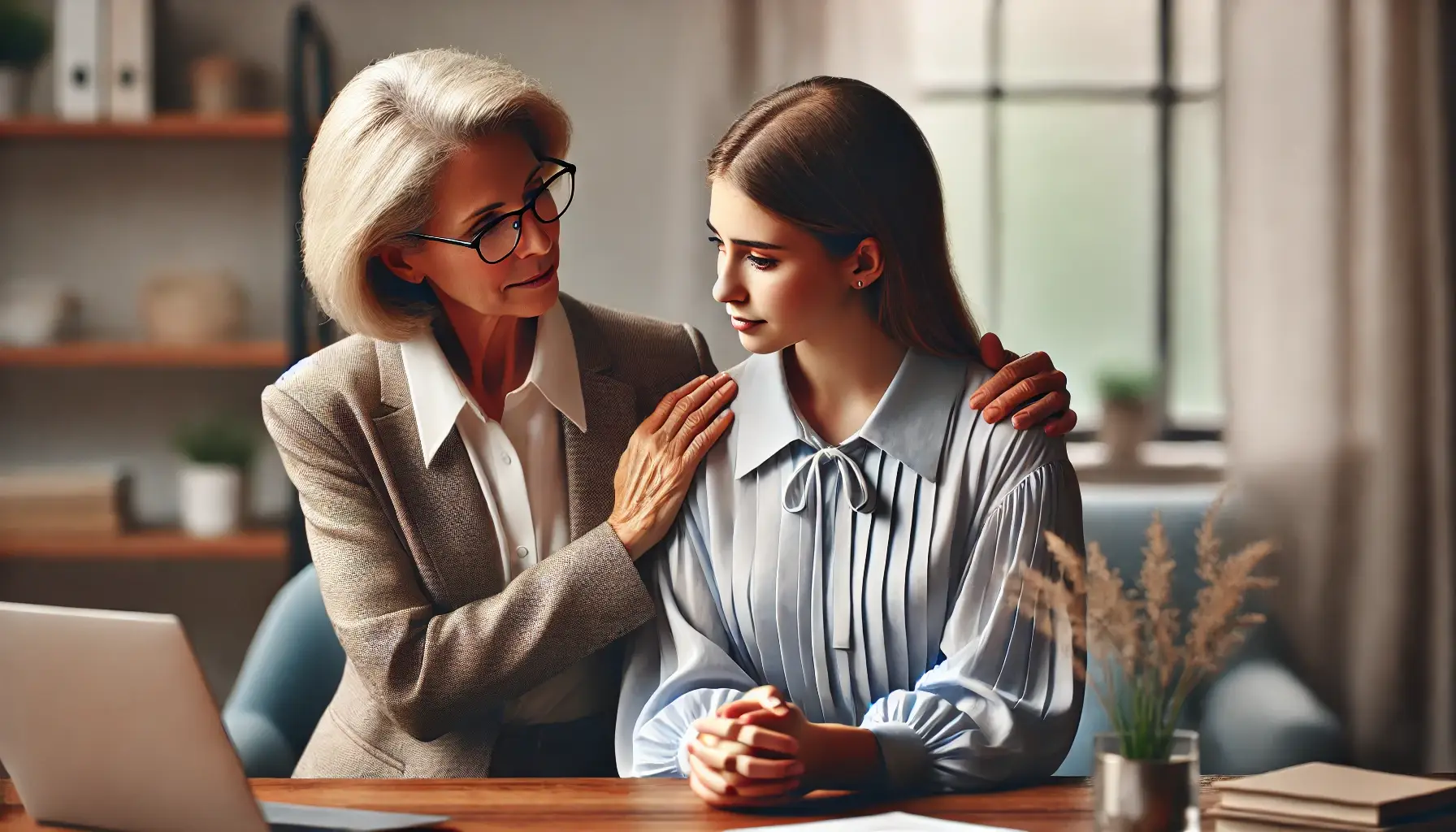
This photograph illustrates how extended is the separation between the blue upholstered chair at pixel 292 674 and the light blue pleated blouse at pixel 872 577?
30.5 inches

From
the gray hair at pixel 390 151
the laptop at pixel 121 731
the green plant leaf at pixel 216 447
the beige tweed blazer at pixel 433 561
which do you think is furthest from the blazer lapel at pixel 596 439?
the green plant leaf at pixel 216 447

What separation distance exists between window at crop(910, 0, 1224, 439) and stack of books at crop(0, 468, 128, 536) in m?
2.16

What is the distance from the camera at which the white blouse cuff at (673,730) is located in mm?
1471

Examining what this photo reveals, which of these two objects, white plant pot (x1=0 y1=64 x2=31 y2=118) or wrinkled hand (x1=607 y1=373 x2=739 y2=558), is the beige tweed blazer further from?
white plant pot (x1=0 y1=64 x2=31 y2=118)

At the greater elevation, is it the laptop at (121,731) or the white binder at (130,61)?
the white binder at (130,61)

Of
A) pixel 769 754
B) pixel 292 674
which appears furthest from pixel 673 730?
pixel 292 674

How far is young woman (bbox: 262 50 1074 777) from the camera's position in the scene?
5.15 ft

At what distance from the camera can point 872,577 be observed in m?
1.51

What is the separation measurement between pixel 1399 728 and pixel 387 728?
2.67 m

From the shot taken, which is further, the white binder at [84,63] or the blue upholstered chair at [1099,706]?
the white binder at [84,63]

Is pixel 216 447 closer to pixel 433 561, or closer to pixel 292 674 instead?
pixel 292 674

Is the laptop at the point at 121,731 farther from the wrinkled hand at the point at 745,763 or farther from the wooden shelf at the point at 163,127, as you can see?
the wooden shelf at the point at 163,127

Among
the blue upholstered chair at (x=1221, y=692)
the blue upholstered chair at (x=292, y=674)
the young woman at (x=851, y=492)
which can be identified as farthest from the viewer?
the blue upholstered chair at (x=1221, y=692)

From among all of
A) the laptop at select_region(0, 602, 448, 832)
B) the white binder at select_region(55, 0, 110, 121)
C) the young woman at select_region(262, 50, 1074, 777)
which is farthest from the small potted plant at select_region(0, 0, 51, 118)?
the laptop at select_region(0, 602, 448, 832)
